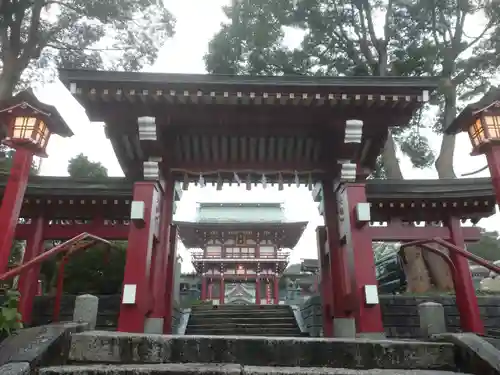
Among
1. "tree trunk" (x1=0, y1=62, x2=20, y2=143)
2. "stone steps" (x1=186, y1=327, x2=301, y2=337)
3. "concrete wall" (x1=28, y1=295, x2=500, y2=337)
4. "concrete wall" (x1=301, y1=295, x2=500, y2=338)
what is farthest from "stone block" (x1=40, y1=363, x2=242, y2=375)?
"tree trunk" (x1=0, y1=62, x2=20, y2=143)

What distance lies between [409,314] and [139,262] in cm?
735

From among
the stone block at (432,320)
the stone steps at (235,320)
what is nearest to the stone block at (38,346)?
the stone block at (432,320)

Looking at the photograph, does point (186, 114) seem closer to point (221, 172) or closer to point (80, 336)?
point (221, 172)

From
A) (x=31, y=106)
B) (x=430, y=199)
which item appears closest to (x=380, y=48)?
(x=430, y=199)

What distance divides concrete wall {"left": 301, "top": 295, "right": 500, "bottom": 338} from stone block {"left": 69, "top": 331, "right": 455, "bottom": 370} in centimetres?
590

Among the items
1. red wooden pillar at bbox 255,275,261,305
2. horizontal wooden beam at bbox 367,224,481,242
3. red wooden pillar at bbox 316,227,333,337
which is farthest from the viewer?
red wooden pillar at bbox 255,275,261,305

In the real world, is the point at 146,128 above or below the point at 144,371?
above

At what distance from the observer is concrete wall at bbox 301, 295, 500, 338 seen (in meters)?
9.44

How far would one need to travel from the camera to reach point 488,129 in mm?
5555

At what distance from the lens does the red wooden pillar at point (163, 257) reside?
698 cm

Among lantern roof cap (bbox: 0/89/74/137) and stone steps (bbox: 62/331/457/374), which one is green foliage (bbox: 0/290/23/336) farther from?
lantern roof cap (bbox: 0/89/74/137)

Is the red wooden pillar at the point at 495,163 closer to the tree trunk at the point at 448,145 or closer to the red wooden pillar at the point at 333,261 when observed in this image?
the red wooden pillar at the point at 333,261

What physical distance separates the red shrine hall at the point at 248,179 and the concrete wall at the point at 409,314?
1.40 m

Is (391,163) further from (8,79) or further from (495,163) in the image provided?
(8,79)
